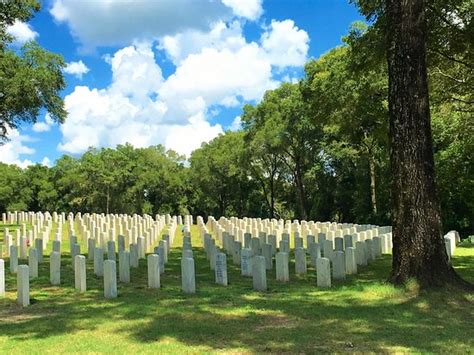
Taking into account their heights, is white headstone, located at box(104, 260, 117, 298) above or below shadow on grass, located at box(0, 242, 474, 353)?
above

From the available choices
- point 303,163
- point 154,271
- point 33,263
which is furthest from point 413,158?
point 303,163

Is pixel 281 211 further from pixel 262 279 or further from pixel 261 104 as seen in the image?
pixel 262 279

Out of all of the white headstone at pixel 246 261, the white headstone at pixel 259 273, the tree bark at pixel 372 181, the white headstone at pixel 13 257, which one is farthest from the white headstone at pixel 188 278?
the tree bark at pixel 372 181

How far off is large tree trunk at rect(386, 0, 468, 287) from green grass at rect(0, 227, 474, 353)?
45cm

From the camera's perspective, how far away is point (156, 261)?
8547 mm

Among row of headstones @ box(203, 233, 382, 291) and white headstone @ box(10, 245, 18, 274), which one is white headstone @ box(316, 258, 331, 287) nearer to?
row of headstones @ box(203, 233, 382, 291)

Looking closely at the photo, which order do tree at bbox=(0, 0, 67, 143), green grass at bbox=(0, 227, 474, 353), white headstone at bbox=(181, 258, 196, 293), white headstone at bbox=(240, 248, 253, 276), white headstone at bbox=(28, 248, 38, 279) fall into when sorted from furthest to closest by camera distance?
1. tree at bbox=(0, 0, 67, 143)
2. white headstone at bbox=(28, 248, 38, 279)
3. white headstone at bbox=(240, 248, 253, 276)
4. white headstone at bbox=(181, 258, 196, 293)
5. green grass at bbox=(0, 227, 474, 353)

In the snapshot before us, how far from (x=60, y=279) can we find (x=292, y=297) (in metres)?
4.64

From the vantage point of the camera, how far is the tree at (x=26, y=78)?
18719 millimetres

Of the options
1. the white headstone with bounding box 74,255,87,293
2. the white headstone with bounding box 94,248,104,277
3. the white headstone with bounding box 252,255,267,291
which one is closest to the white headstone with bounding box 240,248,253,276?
the white headstone with bounding box 252,255,267,291

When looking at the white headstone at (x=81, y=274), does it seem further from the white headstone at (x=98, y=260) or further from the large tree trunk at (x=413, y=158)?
the large tree trunk at (x=413, y=158)

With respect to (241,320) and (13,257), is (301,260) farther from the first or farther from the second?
(13,257)

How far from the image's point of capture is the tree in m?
18.7

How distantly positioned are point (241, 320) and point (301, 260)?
154 inches
